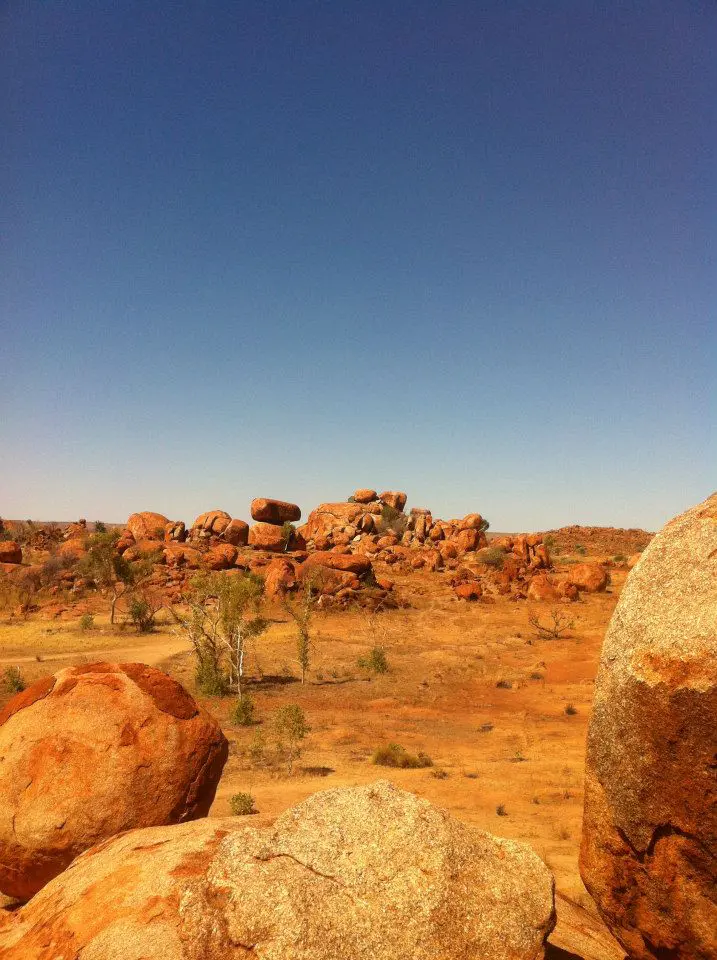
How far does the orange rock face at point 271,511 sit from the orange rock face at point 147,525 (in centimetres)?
789

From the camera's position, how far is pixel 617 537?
74.4 meters

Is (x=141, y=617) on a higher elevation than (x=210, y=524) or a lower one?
lower

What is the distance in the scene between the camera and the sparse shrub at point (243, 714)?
15.7 metres

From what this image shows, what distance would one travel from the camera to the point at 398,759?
12.6 metres

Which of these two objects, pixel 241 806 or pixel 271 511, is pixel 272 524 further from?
pixel 241 806

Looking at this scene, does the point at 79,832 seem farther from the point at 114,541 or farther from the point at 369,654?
the point at 114,541

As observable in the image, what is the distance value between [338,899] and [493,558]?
1719 inches

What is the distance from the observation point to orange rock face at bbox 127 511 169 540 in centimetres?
5103

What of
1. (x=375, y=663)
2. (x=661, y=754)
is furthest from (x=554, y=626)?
(x=661, y=754)

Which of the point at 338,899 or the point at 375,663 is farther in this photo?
the point at 375,663

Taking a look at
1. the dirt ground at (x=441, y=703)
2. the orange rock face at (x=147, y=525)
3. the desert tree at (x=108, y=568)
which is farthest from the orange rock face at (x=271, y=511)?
the dirt ground at (x=441, y=703)

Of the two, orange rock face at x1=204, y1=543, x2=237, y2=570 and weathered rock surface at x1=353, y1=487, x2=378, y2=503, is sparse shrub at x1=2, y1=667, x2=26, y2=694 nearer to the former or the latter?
orange rock face at x1=204, y1=543, x2=237, y2=570

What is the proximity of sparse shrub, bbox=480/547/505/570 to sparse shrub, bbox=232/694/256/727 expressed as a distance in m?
30.9

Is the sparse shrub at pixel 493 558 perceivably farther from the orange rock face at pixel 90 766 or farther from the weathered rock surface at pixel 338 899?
the weathered rock surface at pixel 338 899
